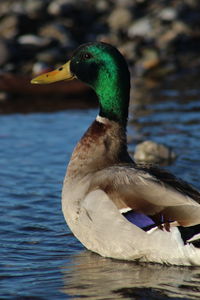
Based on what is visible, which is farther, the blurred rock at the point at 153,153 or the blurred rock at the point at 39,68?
the blurred rock at the point at 39,68

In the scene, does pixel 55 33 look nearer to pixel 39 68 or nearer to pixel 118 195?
pixel 39 68

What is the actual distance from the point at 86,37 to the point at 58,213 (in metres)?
7.88

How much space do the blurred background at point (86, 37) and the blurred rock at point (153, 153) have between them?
9.48 ft

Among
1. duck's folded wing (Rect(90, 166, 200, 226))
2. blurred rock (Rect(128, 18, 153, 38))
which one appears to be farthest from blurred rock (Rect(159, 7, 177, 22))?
duck's folded wing (Rect(90, 166, 200, 226))

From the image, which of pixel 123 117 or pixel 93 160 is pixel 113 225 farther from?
pixel 123 117

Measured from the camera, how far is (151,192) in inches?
184

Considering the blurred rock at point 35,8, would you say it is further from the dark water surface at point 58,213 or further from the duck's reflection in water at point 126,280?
the duck's reflection in water at point 126,280

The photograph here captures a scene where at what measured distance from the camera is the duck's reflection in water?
4363 millimetres

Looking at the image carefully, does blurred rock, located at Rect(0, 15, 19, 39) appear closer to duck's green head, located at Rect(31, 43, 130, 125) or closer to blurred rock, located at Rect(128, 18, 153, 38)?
blurred rock, located at Rect(128, 18, 153, 38)

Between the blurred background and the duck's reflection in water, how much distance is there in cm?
573

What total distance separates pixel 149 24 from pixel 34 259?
9.33 metres

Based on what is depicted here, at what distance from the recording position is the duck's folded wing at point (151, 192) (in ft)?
14.9

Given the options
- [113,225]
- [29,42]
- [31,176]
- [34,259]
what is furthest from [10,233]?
[29,42]

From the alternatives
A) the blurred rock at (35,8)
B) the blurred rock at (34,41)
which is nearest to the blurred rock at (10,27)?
the blurred rock at (34,41)
